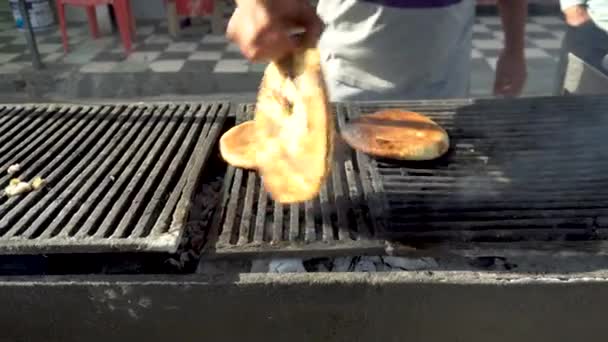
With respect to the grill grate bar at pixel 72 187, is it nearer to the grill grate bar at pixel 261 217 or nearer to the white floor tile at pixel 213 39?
the grill grate bar at pixel 261 217

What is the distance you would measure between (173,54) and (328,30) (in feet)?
14.8

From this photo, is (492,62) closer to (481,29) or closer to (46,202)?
(481,29)

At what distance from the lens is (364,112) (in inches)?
112

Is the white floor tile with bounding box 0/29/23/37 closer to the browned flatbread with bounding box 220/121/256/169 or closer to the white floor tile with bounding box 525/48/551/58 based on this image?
the browned flatbread with bounding box 220/121/256/169

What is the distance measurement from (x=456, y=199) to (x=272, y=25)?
99cm

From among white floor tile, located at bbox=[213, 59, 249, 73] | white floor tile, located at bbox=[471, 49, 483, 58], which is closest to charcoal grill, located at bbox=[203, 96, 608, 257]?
white floor tile, located at bbox=[213, 59, 249, 73]

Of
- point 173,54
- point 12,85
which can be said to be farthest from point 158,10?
point 12,85

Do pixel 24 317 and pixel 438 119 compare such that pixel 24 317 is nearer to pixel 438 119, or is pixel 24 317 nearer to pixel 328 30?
pixel 438 119

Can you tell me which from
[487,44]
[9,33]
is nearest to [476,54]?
[487,44]

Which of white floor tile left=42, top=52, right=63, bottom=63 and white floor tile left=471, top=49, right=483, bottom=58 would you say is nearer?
white floor tile left=471, top=49, right=483, bottom=58

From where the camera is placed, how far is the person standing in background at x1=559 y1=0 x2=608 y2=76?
3.90 meters

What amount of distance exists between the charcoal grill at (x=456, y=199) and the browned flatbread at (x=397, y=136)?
56 mm

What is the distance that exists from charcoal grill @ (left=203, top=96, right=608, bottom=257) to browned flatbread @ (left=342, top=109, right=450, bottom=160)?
6 centimetres

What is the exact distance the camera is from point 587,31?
404cm
